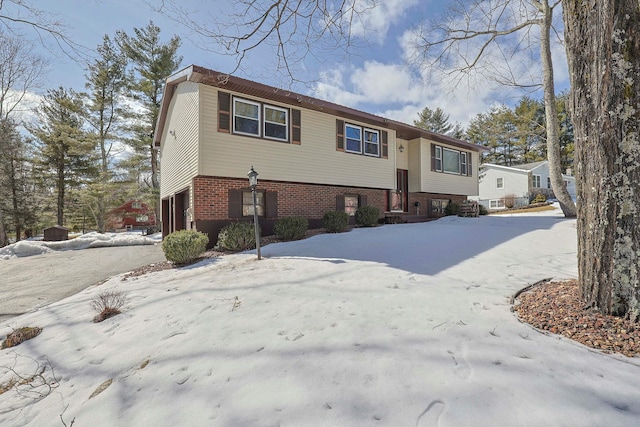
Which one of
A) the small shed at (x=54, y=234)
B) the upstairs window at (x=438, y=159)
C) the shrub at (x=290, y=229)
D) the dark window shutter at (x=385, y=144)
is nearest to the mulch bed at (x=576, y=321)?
the shrub at (x=290, y=229)

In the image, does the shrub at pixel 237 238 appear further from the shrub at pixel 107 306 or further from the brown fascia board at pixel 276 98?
the brown fascia board at pixel 276 98

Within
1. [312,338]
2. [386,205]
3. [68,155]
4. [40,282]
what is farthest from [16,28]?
[68,155]

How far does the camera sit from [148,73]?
1944 cm

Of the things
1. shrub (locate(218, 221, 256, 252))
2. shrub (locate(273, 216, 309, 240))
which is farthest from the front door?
shrub (locate(218, 221, 256, 252))

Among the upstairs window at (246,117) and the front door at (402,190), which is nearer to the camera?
the upstairs window at (246,117)

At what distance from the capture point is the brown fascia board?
25.0 ft

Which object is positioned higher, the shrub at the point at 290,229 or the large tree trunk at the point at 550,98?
the large tree trunk at the point at 550,98

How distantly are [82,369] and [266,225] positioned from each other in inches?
269

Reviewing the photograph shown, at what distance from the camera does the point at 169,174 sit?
11.7m

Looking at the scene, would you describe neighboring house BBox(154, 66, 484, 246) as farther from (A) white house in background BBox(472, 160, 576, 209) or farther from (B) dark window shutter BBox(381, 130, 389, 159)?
(A) white house in background BBox(472, 160, 576, 209)

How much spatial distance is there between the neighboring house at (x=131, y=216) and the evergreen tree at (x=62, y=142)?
187 inches

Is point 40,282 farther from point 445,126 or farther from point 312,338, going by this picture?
point 445,126

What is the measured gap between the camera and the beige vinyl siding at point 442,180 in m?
14.0

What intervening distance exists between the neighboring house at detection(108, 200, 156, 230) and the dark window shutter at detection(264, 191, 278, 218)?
71.1 feet
